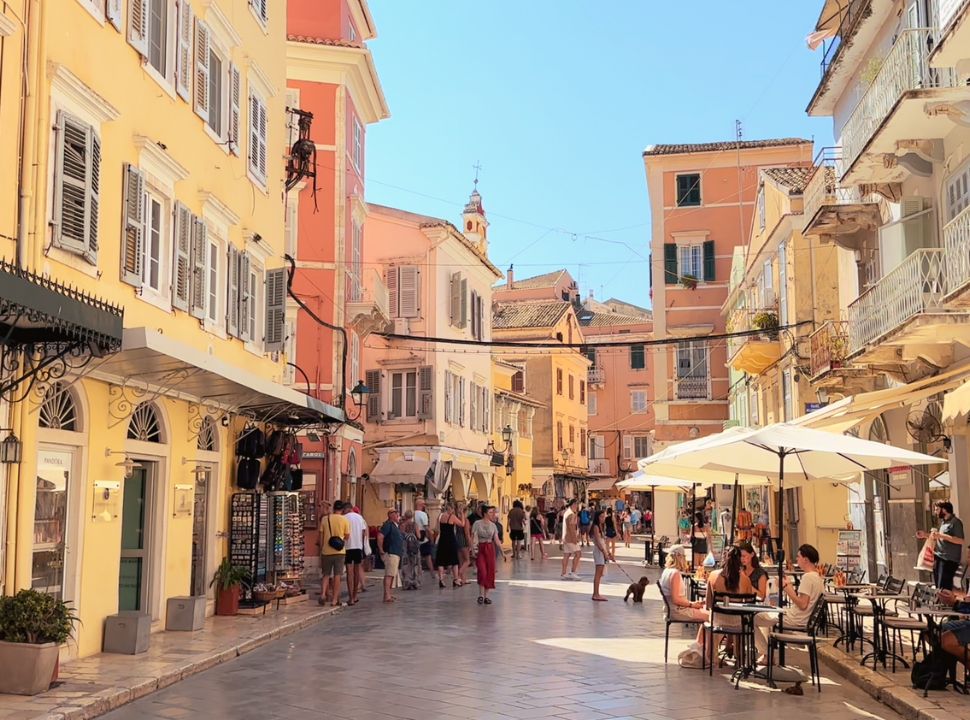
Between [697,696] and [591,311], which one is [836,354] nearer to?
[697,696]

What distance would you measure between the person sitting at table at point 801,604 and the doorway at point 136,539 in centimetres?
791

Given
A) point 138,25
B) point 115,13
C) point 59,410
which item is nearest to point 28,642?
point 59,410

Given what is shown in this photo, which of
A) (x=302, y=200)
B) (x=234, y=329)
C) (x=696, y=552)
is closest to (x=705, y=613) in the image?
(x=234, y=329)

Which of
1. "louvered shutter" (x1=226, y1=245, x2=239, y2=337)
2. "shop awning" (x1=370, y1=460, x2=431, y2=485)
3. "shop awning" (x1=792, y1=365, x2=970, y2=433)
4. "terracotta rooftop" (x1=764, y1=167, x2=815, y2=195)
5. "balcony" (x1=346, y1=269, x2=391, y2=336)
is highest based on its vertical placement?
"terracotta rooftop" (x1=764, y1=167, x2=815, y2=195)

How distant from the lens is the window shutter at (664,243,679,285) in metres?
46.4

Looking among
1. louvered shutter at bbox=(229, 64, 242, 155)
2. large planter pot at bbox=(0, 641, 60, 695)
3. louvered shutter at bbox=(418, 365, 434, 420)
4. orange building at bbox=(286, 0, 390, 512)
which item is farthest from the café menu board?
louvered shutter at bbox=(418, 365, 434, 420)

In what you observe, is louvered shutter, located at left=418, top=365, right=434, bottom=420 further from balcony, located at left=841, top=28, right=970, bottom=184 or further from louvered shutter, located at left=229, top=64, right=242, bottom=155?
balcony, located at left=841, top=28, right=970, bottom=184

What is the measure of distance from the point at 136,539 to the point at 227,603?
2.47 meters

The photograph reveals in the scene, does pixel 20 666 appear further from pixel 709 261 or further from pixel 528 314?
pixel 528 314

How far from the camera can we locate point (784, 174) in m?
34.4

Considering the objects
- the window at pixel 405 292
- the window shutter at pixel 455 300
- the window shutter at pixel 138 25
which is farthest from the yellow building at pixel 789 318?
the window shutter at pixel 138 25

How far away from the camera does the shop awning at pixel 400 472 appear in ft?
120

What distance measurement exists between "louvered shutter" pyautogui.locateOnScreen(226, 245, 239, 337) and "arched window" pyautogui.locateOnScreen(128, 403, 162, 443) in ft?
9.57

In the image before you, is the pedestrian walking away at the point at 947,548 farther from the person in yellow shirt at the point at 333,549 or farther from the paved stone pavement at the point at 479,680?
the person in yellow shirt at the point at 333,549
